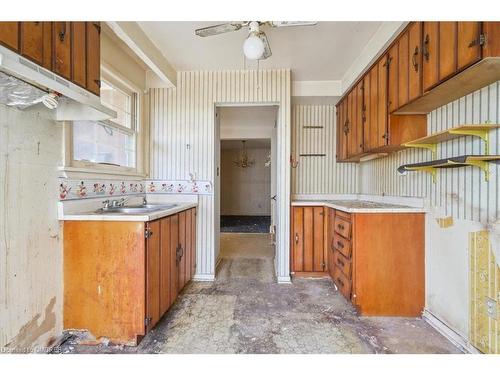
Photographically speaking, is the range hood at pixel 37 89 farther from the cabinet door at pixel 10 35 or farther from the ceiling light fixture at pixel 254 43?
the ceiling light fixture at pixel 254 43

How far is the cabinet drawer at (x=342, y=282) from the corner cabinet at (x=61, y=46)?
252 centimetres

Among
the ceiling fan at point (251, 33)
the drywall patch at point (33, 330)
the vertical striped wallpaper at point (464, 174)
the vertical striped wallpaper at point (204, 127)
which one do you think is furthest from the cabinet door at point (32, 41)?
the vertical striped wallpaper at point (464, 174)

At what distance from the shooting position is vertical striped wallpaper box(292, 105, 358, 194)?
11.6 feet

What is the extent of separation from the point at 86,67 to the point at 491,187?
2573 millimetres

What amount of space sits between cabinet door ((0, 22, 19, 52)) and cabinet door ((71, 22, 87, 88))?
13.0 inches

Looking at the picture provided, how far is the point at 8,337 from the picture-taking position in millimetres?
1291

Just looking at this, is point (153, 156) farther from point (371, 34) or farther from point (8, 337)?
point (371, 34)

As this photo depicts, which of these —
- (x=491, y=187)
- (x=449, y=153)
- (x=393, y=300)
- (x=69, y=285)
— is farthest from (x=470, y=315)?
(x=69, y=285)

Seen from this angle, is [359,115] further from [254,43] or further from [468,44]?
[254,43]

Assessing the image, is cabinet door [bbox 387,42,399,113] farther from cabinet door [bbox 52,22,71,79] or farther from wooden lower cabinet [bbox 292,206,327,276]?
cabinet door [bbox 52,22,71,79]

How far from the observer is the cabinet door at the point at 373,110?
88.7 inches

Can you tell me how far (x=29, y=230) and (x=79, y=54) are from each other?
1.10 meters

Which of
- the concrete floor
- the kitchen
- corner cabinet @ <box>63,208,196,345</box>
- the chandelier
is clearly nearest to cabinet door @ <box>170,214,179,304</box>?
the kitchen

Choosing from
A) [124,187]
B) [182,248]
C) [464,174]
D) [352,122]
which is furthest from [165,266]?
[352,122]
